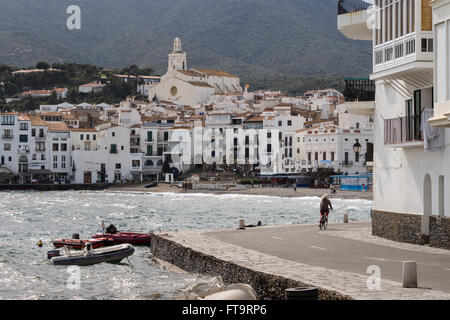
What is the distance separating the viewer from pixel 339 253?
72.9 feet

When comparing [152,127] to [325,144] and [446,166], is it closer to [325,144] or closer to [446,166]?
[325,144]

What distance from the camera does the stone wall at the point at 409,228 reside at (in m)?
22.3

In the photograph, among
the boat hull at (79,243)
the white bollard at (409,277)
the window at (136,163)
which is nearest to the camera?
the white bollard at (409,277)

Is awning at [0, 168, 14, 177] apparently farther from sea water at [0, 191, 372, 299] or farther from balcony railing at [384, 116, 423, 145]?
balcony railing at [384, 116, 423, 145]

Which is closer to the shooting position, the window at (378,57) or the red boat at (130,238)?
the window at (378,57)

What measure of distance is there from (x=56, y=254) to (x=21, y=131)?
349 feet

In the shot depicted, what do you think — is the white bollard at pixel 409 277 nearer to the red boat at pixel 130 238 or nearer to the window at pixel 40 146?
the red boat at pixel 130 238

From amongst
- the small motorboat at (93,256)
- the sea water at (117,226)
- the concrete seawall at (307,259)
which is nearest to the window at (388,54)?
the concrete seawall at (307,259)

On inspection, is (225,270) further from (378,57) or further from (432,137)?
(378,57)

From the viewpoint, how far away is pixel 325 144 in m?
114

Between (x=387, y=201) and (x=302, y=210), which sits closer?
(x=387, y=201)

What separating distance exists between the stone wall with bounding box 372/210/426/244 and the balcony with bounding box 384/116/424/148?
88.1 inches
